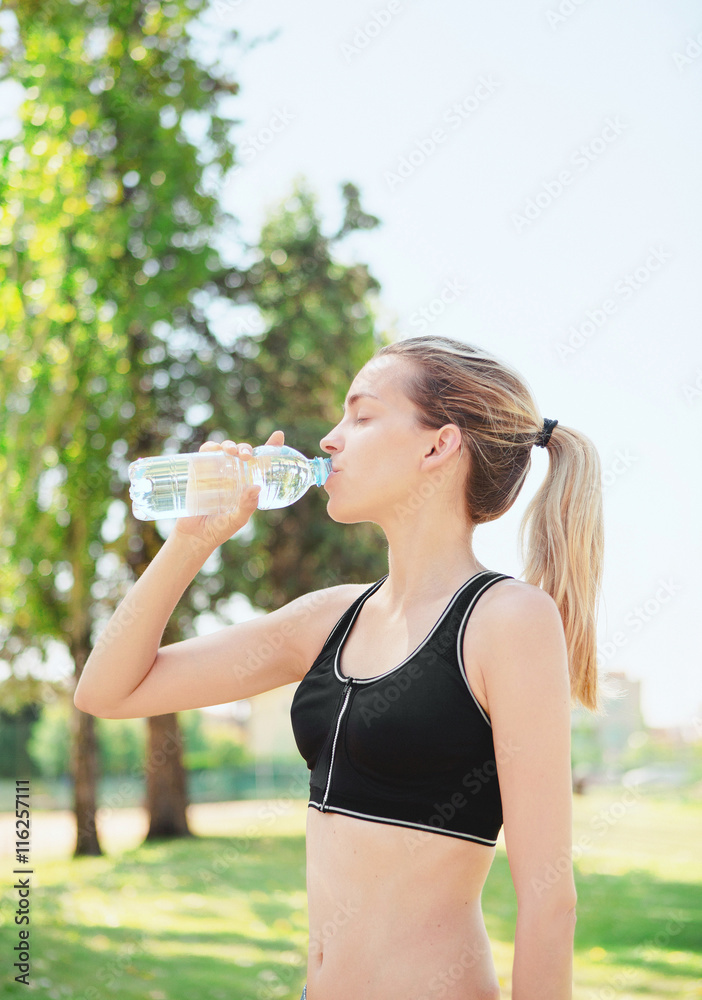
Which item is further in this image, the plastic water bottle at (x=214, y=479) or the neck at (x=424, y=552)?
the plastic water bottle at (x=214, y=479)

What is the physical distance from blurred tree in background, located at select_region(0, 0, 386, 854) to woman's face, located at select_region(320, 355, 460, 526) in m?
4.60

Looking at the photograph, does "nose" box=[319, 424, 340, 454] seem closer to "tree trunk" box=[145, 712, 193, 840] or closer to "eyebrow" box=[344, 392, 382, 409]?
"eyebrow" box=[344, 392, 382, 409]

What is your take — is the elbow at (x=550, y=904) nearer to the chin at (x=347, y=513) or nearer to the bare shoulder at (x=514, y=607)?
the bare shoulder at (x=514, y=607)

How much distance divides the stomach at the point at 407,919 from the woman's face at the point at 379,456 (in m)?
0.63

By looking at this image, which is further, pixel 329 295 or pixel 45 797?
pixel 45 797

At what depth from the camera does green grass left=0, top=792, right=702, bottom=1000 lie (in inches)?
248

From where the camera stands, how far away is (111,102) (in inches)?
352

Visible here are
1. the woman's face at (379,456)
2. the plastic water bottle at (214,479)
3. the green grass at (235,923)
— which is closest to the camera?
the woman's face at (379,456)

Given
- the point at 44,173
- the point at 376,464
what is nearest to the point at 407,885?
the point at 376,464

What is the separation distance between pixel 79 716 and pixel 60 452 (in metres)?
4.37

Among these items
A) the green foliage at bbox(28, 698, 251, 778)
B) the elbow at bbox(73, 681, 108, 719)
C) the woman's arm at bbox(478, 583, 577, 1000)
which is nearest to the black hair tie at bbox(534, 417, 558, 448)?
the woman's arm at bbox(478, 583, 577, 1000)

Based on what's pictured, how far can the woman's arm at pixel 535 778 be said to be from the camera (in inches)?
56.6

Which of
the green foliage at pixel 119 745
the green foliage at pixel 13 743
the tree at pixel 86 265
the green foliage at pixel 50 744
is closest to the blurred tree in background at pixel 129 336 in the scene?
the tree at pixel 86 265

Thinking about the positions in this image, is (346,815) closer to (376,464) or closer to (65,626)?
(376,464)
